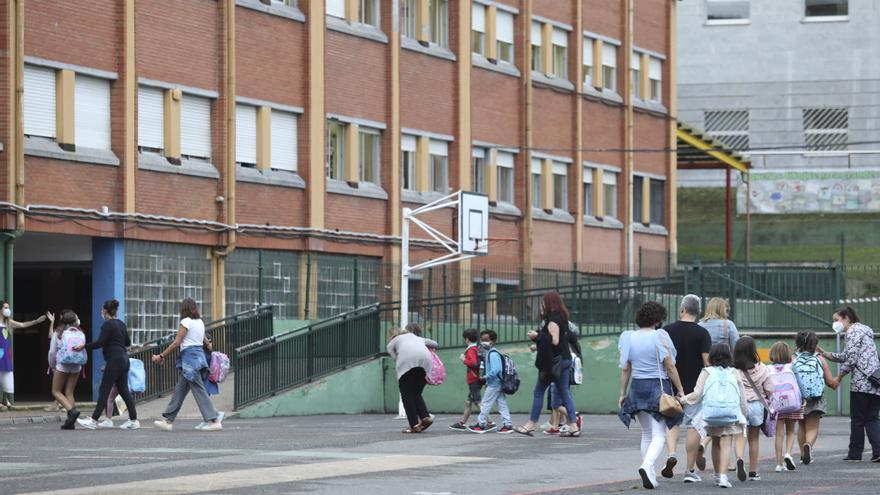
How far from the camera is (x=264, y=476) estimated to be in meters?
17.3

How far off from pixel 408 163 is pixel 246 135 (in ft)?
21.3

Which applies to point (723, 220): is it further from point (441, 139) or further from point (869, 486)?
point (869, 486)

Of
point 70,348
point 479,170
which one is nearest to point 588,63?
point 479,170

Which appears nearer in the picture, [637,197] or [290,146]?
[290,146]

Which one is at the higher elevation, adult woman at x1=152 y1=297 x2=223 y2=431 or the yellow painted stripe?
adult woman at x1=152 y1=297 x2=223 y2=431

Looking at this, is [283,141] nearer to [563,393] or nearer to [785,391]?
[563,393]

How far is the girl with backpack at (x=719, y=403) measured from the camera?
1712 cm

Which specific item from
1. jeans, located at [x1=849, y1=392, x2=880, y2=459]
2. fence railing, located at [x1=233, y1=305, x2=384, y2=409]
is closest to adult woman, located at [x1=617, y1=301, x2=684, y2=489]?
jeans, located at [x1=849, y1=392, x2=880, y2=459]

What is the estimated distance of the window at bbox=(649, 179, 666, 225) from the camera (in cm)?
5381

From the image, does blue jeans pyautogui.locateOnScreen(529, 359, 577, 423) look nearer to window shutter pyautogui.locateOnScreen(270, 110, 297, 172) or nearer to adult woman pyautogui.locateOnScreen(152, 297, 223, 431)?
adult woman pyautogui.locateOnScreen(152, 297, 223, 431)

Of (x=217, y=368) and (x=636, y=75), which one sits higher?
(x=636, y=75)

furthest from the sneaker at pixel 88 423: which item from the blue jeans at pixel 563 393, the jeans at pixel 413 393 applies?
the blue jeans at pixel 563 393

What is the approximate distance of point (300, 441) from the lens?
22.6 meters

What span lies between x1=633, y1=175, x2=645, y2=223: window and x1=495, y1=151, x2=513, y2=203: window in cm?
700
